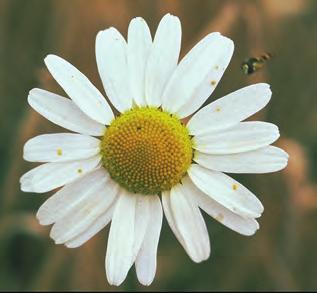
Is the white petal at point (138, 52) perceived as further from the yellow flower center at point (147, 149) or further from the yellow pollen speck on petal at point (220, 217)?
the yellow pollen speck on petal at point (220, 217)

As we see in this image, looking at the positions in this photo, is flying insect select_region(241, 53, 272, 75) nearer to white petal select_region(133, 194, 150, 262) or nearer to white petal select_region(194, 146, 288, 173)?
white petal select_region(194, 146, 288, 173)

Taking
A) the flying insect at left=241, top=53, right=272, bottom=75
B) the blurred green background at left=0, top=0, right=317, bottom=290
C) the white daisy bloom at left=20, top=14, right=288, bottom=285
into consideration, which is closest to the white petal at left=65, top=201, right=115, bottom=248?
the white daisy bloom at left=20, top=14, right=288, bottom=285

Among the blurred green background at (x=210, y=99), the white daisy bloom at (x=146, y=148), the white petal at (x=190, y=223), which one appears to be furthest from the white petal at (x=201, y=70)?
the blurred green background at (x=210, y=99)

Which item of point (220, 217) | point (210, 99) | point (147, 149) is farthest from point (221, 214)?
point (210, 99)

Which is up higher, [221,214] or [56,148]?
[56,148]

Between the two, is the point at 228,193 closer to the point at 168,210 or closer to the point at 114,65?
the point at 168,210

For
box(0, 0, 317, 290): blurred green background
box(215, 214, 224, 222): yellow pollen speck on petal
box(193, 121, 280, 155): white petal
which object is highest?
box(193, 121, 280, 155): white petal
